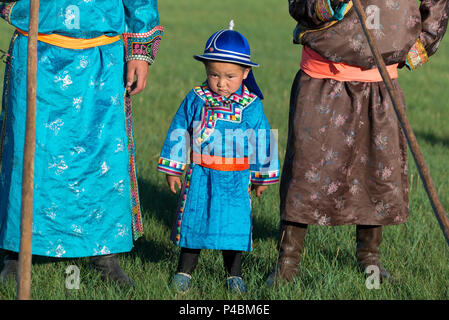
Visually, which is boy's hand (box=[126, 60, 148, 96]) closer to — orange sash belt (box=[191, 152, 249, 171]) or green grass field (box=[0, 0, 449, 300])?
orange sash belt (box=[191, 152, 249, 171])

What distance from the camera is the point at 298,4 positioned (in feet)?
12.5

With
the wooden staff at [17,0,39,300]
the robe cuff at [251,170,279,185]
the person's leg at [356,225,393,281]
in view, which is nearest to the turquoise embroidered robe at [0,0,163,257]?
the robe cuff at [251,170,279,185]

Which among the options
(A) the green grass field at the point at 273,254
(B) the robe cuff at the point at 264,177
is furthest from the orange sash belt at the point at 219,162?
(A) the green grass field at the point at 273,254

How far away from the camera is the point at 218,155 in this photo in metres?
3.81

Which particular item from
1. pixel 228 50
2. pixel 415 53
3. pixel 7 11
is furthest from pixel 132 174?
pixel 415 53

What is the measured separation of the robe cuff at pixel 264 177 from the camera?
390cm

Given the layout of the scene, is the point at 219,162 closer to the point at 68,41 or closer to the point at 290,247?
the point at 290,247

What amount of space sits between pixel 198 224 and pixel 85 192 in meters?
0.63

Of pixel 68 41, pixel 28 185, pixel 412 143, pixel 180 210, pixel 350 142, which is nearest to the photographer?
pixel 28 185

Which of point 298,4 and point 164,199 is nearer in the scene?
point 298,4

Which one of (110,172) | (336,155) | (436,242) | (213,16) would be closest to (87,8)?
(110,172)

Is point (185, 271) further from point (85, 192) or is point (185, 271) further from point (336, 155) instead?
point (336, 155)

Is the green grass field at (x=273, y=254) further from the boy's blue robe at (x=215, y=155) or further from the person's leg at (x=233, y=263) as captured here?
the boy's blue robe at (x=215, y=155)

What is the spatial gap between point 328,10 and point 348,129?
0.68 metres
